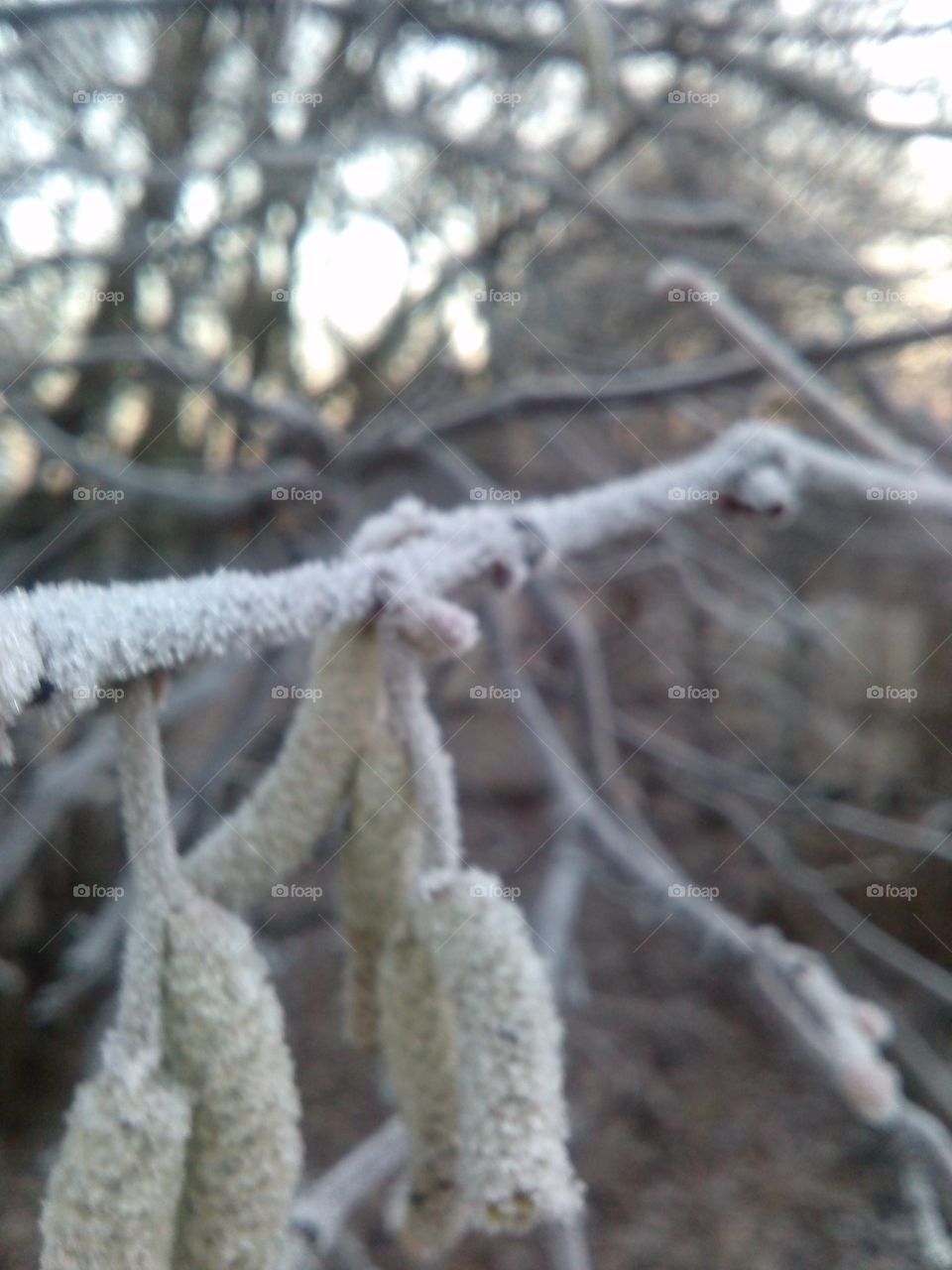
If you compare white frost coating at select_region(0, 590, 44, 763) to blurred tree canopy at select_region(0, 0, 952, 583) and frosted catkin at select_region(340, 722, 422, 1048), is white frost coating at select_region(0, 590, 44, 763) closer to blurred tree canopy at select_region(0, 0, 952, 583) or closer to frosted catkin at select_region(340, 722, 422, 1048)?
frosted catkin at select_region(340, 722, 422, 1048)

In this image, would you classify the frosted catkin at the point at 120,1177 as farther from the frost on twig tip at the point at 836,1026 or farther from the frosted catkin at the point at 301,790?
the frost on twig tip at the point at 836,1026

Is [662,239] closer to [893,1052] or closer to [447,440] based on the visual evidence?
[447,440]

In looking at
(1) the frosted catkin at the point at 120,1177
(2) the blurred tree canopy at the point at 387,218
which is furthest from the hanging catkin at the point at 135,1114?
(2) the blurred tree canopy at the point at 387,218

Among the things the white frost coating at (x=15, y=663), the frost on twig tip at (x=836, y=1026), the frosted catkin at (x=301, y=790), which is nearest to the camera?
the white frost coating at (x=15, y=663)

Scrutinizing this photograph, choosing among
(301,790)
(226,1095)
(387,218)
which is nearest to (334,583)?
(301,790)

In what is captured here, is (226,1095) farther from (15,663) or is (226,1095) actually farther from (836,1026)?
(836,1026)

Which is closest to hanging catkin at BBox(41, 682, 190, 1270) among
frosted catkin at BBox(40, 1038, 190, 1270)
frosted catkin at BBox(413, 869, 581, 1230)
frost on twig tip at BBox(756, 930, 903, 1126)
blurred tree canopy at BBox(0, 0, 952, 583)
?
frosted catkin at BBox(40, 1038, 190, 1270)
